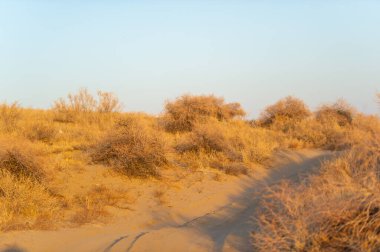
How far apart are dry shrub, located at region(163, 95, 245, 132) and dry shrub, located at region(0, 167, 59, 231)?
38.0 feet

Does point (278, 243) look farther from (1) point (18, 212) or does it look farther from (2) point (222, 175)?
(2) point (222, 175)

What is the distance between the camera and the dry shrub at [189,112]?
23172mm

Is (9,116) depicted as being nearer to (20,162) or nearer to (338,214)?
(20,162)

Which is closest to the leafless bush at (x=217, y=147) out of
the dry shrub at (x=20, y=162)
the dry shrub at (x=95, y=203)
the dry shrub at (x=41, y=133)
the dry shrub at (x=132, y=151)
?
the dry shrub at (x=132, y=151)

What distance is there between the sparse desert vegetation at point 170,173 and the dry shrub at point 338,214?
1 centimetres

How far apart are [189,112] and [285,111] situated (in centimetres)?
664

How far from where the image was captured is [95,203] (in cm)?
1132

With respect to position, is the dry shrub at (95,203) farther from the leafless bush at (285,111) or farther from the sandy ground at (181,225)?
the leafless bush at (285,111)

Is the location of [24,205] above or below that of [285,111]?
below

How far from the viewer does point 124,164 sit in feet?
44.0

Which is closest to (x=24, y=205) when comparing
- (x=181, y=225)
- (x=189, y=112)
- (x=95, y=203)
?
(x=95, y=203)

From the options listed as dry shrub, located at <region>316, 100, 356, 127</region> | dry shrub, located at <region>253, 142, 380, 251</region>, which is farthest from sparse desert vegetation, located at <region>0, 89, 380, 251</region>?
dry shrub, located at <region>316, 100, 356, 127</region>

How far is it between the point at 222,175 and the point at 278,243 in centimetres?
784

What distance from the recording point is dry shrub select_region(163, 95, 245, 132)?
2317 cm
